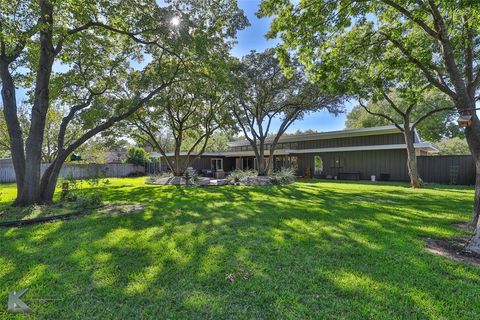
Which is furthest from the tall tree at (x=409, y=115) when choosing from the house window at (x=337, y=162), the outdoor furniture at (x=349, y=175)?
the house window at (x=337, y=162)

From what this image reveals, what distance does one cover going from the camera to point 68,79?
9953 mm

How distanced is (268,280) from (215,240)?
164 cm

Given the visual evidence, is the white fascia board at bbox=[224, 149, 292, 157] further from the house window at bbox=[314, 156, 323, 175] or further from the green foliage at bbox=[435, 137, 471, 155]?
the green foliage at bbox=[435, 137, 471, 155]

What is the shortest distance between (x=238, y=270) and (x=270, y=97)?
45.5ft

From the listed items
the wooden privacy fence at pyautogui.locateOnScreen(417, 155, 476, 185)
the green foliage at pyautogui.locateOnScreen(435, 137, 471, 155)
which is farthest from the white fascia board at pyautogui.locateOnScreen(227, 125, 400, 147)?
the green foliage at pyautogui.locateOnScreen(435, 137, 471, 155)

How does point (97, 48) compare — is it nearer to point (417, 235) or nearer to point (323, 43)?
point (323, 43)

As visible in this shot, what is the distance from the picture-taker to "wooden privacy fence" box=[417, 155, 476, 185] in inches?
550

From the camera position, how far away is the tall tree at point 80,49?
265 inches

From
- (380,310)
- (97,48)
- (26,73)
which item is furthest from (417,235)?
(26,73)

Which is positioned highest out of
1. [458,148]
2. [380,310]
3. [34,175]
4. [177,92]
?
[177,92]

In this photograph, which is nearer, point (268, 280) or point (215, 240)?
point (268, 280)

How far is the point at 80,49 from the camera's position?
9438 millimetres

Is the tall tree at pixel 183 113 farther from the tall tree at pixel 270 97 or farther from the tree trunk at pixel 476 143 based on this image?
the tree trunk at pixel 476 143

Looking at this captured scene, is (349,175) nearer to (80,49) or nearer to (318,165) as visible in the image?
(318,165)
